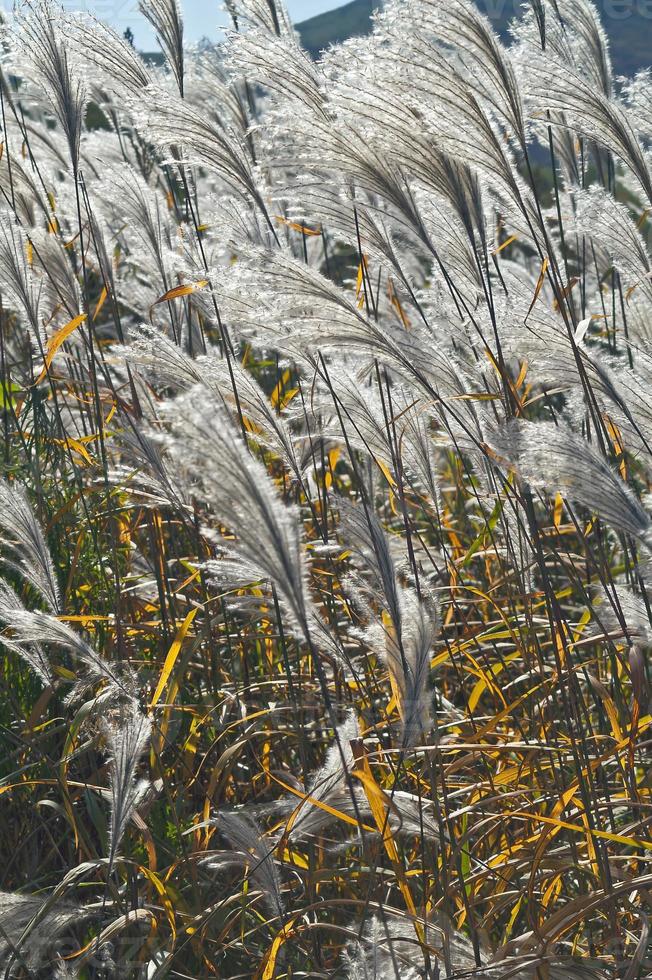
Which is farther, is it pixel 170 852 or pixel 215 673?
pixel 215 673

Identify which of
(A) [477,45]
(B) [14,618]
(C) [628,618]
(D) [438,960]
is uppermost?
(A) [477,45]

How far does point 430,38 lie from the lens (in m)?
1.87

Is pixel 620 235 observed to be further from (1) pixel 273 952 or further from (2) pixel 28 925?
(2) pixel 28 925

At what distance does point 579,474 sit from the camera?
150 cm

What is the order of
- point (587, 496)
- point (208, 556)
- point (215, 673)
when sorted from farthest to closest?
point (208, 556), point (215, 673), point (587, 496)

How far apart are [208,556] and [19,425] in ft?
2.57

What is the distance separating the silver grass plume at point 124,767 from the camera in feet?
5.35

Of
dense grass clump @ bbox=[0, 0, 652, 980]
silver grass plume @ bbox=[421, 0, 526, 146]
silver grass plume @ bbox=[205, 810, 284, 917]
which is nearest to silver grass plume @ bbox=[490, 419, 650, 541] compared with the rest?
dense grass clump @ bbox=[0, 0, 652, 980]

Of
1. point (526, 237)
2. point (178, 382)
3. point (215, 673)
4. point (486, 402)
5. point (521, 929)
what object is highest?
point (526, 237)

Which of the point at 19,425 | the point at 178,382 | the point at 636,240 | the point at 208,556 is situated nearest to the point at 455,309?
the point at 636,240

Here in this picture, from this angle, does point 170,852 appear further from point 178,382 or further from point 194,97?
point 194,97

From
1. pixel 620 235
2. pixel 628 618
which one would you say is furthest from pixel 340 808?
pixel 620 235

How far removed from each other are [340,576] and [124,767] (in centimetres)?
80

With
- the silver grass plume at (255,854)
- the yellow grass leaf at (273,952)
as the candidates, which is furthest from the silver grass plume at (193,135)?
the yellow grass leaf at (273,952)
